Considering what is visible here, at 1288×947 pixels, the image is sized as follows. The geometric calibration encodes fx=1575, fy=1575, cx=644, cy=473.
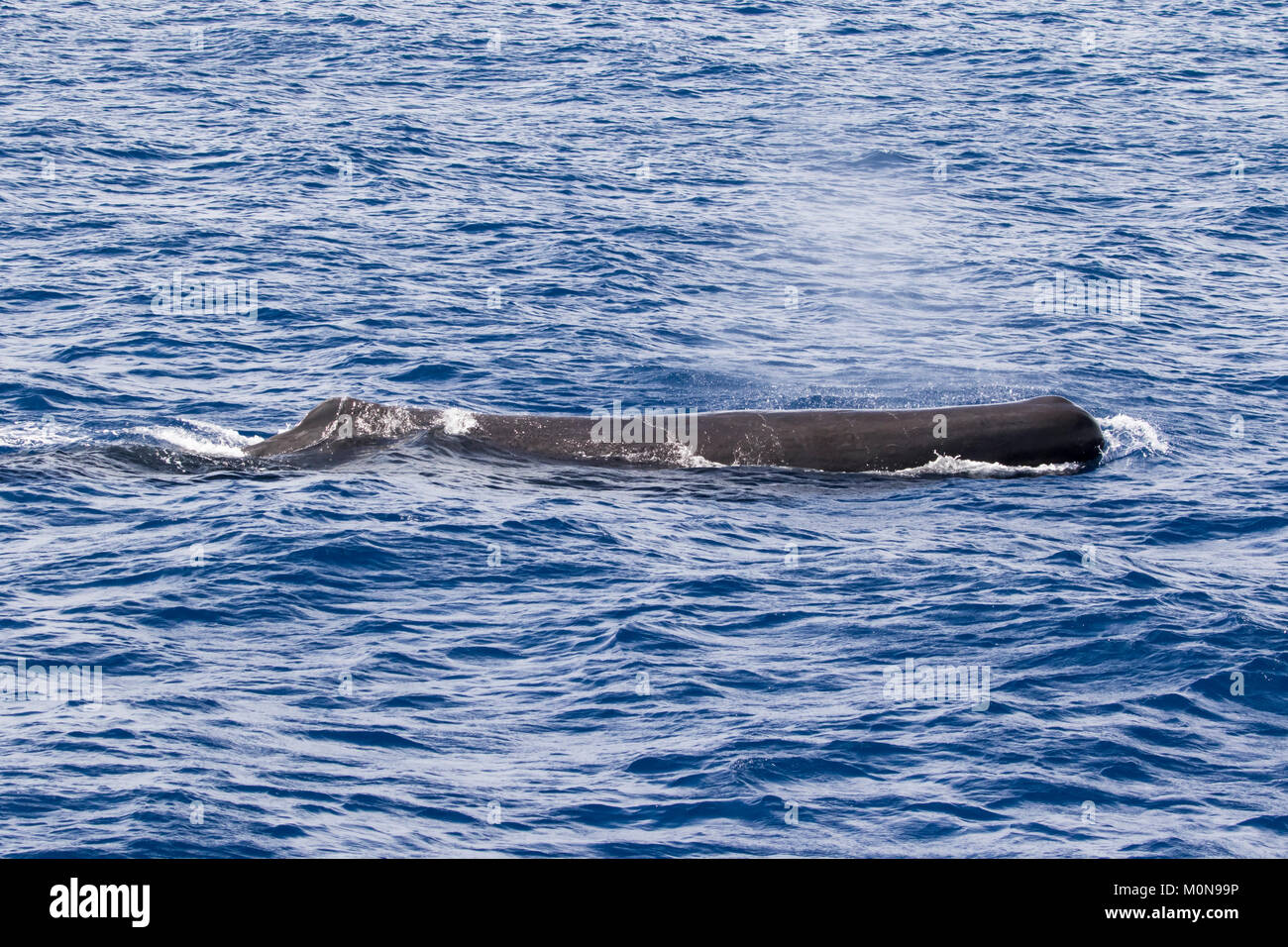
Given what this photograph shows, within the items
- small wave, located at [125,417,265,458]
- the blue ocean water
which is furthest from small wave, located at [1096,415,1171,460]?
small wave, located at [125,417,265,458]

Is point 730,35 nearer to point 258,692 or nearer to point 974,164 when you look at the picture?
point 974,164

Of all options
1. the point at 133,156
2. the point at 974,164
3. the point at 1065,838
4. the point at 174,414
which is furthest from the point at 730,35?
the point at 1065,838

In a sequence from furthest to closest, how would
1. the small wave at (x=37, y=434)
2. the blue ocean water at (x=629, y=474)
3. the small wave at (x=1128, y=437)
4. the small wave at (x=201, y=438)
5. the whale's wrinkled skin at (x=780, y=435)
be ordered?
the small wave at (x=1128, y=437) → the small wave at (x=37, y=434) → the small wave at (x=201, y=438) → the whale's wrinkled skin at (x=780, y=435) → the blue ocean water at (x=629, y=474)

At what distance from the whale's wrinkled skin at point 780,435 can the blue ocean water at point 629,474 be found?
513 millimetres

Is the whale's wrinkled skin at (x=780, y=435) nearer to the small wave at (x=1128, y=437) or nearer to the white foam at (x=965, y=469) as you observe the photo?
the white foam at (x=965, y=469)

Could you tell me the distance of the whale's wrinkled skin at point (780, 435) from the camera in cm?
2505

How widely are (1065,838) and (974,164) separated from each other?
121 feet

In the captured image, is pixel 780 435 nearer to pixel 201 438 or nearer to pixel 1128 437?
pixel 1128 437

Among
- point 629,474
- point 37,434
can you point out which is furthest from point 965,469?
point 37,434

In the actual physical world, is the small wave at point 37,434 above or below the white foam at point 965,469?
above

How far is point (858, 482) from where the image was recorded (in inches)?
966

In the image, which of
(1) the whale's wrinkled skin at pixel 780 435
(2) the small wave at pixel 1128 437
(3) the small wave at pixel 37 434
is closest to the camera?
(1) the whale's wrinkled skin at pixel 780 435

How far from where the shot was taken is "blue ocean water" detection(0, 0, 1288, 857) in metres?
15.5

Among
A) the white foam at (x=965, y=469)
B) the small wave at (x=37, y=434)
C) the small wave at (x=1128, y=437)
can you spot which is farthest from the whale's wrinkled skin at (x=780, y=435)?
the small wave at (x=37, y=434)
